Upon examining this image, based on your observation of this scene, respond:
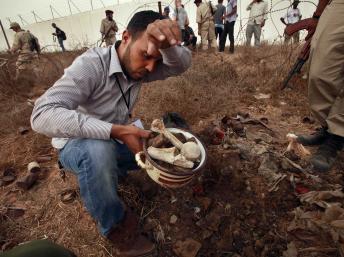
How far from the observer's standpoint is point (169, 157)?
1161 mm

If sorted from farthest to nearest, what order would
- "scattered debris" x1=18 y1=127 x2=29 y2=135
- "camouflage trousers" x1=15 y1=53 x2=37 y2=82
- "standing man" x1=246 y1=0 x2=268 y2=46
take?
"standing man" x1=246 y1=0 x2=268 y2=46 → "camouflage trousers" x1=15 y1=53 x2=37 y2=82 → "scattered debris" x1=18 y1=127 x2=29 y2=135

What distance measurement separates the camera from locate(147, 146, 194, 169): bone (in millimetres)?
1149

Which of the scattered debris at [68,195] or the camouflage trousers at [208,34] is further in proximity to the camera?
the camouflage trousers at [208,34]

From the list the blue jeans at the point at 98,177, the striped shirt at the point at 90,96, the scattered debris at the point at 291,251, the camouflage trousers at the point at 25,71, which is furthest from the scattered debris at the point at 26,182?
the camouflage trousers at the point at 25,71

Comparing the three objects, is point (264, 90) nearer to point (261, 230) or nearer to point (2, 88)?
point (261, 230)

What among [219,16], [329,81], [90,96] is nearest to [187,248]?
[90,96]

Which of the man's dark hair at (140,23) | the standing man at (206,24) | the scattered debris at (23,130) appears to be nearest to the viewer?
the man's dark hair at (140,23)

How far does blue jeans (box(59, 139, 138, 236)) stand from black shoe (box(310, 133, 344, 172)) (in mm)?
1386

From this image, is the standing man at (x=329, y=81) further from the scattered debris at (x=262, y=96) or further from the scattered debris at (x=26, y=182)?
the scattered debris at (x=26, y=182)

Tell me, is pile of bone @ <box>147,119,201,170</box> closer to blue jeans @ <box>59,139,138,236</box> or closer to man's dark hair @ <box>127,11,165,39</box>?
blue jeans @ <box>59,139,138,236</box>

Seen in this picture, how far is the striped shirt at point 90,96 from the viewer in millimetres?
1229

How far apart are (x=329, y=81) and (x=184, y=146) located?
1.31 meters

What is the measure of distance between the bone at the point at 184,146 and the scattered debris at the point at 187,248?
589mm

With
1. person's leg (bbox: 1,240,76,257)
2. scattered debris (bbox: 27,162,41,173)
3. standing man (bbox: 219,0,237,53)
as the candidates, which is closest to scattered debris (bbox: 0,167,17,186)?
scattered debris (bbox: 27,162,41,173)
